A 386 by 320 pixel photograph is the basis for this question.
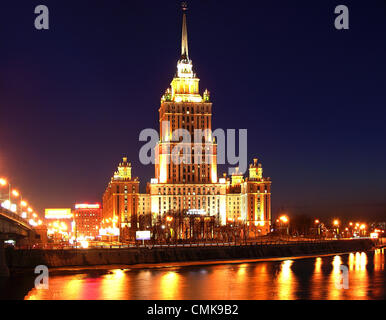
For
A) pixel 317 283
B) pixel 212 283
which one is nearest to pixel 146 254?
pixel 212 283

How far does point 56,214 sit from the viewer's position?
184 m

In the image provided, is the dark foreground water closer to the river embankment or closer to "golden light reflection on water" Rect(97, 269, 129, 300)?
"golden light reflection on water" Rect(97, 269, 129, 300)

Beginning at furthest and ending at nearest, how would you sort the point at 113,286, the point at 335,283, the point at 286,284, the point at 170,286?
the point at 335,283 < the point at 286,284 < the point at 170,286 < the point at 113,286

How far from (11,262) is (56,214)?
8485 centimetres

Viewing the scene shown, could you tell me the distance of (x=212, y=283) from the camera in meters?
82.9

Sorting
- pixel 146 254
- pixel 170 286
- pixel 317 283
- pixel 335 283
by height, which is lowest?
pixel 335 283

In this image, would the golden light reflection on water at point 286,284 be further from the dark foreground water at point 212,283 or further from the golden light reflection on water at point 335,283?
the golden light reflection on water at point 335,283

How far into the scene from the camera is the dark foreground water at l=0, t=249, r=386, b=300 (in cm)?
7188

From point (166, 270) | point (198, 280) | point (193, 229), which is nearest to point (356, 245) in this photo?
point (193, 229)

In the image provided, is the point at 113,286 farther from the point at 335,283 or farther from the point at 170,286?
the point at 335,283

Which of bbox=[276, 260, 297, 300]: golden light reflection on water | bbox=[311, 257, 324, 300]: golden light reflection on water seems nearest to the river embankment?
bbox=[311, 257, 324, 300]: golden light reflection on water

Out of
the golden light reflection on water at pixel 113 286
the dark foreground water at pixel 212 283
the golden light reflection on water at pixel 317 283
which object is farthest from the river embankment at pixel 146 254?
the golden light reflection on water at pixel 317 283

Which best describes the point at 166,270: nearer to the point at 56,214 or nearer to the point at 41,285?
the point at 41,285
